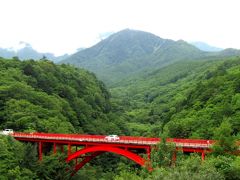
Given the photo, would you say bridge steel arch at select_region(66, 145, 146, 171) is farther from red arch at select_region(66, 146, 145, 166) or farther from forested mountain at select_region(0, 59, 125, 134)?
forested mountain at select_region(0, 59, 125, 134)

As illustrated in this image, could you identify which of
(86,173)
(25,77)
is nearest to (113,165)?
(86,173)

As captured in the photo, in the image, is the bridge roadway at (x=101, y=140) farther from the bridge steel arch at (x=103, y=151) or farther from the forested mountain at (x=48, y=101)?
the forested mountain at (x=48, y=101)

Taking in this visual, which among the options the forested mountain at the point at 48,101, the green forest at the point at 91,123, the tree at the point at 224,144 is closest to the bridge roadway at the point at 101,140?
the green forest at the point at 91,123

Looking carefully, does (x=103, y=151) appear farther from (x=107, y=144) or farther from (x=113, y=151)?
(x=113, y=151)

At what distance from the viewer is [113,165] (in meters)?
71.1

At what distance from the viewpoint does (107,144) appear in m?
50.3

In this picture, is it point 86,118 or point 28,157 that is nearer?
point 28,157

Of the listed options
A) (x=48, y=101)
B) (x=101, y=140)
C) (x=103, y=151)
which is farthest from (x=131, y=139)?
(x=48, y=101)

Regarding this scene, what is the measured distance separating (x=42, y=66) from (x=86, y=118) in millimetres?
23920

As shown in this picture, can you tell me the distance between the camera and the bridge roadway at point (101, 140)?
142ft

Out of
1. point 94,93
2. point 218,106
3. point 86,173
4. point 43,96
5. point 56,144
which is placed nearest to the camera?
point 56,144

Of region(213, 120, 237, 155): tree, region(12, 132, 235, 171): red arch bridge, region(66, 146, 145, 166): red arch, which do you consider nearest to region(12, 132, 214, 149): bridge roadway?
region(12, 132, 235, 171): red arch bridge

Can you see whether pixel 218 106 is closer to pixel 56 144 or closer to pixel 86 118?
pixel 56 144

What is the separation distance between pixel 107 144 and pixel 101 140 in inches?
39.6
